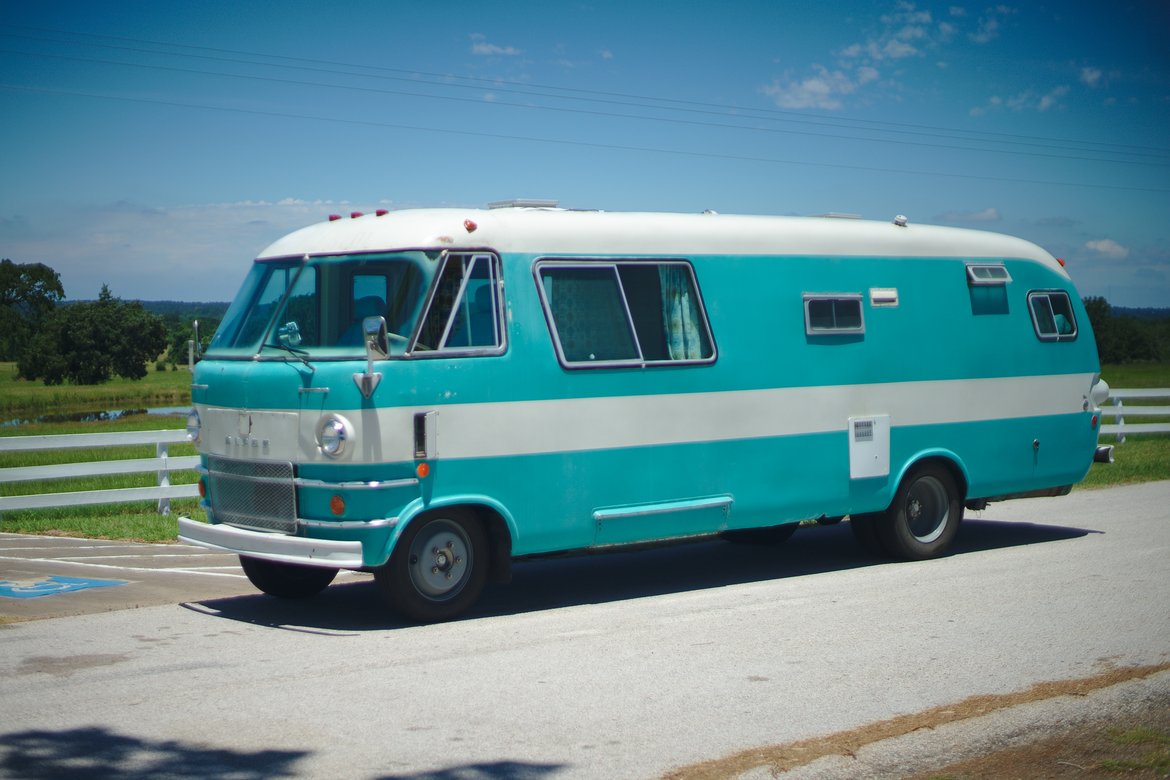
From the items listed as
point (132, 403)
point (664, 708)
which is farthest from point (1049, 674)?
point (132, 403)

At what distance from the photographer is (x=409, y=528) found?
361 inches

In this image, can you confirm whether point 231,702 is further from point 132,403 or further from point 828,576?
point 132,403

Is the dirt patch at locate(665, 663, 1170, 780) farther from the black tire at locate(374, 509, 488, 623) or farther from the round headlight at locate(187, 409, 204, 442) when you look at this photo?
the round headlight at locate(187, 409, 204, 442)

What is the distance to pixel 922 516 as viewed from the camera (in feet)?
40.6

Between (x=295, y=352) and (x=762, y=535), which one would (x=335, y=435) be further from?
(x=762, y=535)

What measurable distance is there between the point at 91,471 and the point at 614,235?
28.2 ft

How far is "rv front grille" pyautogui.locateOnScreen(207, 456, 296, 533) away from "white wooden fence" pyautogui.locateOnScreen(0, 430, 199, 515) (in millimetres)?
5936

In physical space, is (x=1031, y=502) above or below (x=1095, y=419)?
below

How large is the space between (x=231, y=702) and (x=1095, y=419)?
9.63 m

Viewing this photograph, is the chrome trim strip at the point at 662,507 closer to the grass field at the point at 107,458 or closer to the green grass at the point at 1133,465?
the grass field at the point at 107,458

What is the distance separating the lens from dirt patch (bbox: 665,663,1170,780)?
19.6 ft

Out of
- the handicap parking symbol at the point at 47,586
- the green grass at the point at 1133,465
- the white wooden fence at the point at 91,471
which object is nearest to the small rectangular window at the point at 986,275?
the green grass at the point at 1133,465

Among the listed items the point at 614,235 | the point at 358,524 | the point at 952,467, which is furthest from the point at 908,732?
the point at 952,467

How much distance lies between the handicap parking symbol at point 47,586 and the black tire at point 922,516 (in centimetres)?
675
